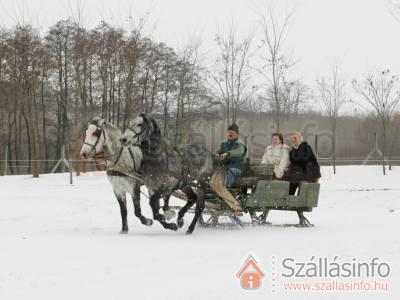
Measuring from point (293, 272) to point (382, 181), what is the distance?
2121 centimetres

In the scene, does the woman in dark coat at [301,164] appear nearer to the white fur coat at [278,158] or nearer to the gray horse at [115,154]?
the white fur coat at [278,158]

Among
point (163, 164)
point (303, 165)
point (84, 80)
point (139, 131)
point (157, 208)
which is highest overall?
point (84, 80)

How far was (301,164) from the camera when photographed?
10.9 m

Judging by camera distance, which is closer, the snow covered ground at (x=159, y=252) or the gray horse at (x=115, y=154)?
the snow covered ground at (x=159, y=252)

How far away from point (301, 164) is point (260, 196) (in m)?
1.14

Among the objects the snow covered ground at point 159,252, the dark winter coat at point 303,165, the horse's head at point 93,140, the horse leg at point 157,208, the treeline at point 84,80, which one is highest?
the treeline at point 84,80

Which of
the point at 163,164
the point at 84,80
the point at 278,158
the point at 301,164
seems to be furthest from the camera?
the point at 84,80

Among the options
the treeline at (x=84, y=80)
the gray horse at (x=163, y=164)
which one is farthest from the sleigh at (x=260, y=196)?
the treeline at (x=84, y=80)

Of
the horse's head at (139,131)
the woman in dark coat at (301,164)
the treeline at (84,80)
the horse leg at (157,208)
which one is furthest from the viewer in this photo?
the treeline at (84,80)

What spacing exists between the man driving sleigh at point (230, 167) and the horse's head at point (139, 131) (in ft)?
4.99

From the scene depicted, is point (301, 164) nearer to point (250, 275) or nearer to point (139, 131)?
point (139, 131)

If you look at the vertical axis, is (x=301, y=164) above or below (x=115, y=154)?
below

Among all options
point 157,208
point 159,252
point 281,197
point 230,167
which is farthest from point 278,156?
point 159,252

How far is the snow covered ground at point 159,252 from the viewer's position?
16.9 ft
